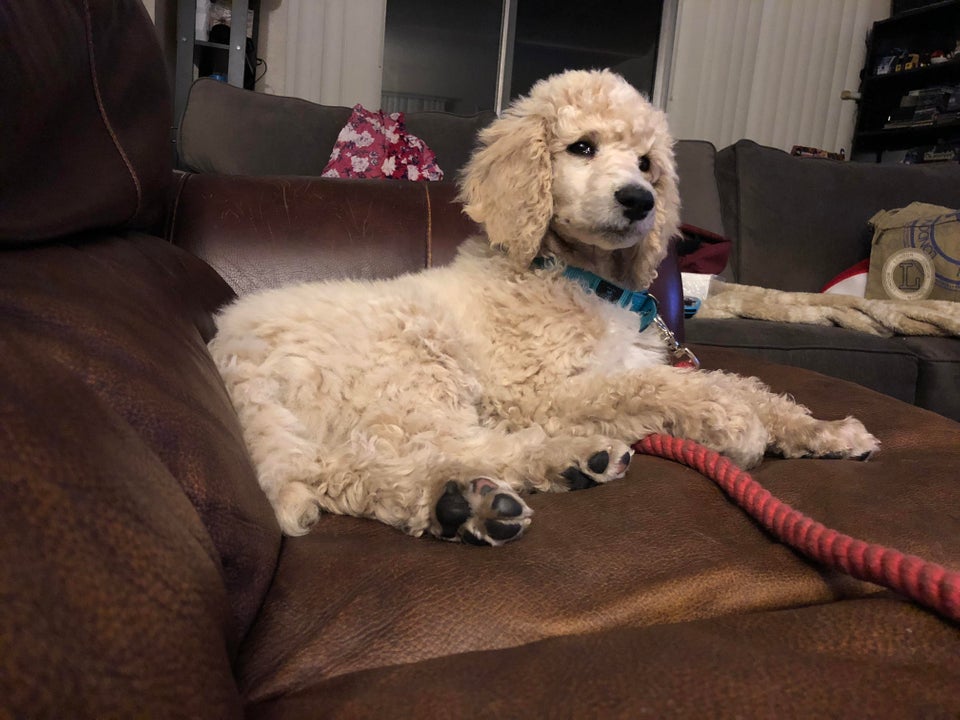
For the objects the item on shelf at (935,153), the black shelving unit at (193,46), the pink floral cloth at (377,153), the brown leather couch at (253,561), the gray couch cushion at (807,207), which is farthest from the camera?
the item on shelf at (935,153)

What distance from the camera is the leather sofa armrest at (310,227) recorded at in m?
2.14

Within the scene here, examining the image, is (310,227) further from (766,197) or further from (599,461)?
(766,197)

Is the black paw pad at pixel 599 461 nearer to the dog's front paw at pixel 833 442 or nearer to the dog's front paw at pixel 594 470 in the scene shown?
the dog's front paw at pixel 594 470

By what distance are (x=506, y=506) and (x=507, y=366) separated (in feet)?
2.47

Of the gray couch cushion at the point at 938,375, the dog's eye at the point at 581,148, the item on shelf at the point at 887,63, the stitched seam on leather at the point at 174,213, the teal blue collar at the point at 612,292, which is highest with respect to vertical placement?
the item on shelf at the point at 887,63

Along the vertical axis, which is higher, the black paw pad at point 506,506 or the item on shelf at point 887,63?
the item on shelf at point 887,63

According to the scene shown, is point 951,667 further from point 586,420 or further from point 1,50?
point 1,50

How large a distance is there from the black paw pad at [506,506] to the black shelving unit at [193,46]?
457cm

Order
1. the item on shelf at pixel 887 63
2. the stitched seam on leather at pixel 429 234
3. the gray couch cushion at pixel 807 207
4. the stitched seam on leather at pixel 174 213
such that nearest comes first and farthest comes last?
the stitched seam on leather at pixel 174 213
the stitched seam on leather at pixel 429 234
the gray couch cushion at pixel 807 207
the item on shelf at pixel 887 63

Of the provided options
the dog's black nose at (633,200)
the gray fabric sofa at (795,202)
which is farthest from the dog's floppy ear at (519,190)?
the gray fabric sofa at (795,202)

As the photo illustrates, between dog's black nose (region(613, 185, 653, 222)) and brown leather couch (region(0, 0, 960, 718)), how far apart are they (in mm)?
771

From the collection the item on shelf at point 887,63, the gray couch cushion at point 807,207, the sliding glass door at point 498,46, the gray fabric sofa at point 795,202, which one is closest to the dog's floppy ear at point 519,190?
the gray fabric sofa at point 795,202

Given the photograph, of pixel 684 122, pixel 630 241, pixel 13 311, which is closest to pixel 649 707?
pixel 13 311

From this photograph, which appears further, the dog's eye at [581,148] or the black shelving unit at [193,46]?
the black shelving unit at [193,46]
